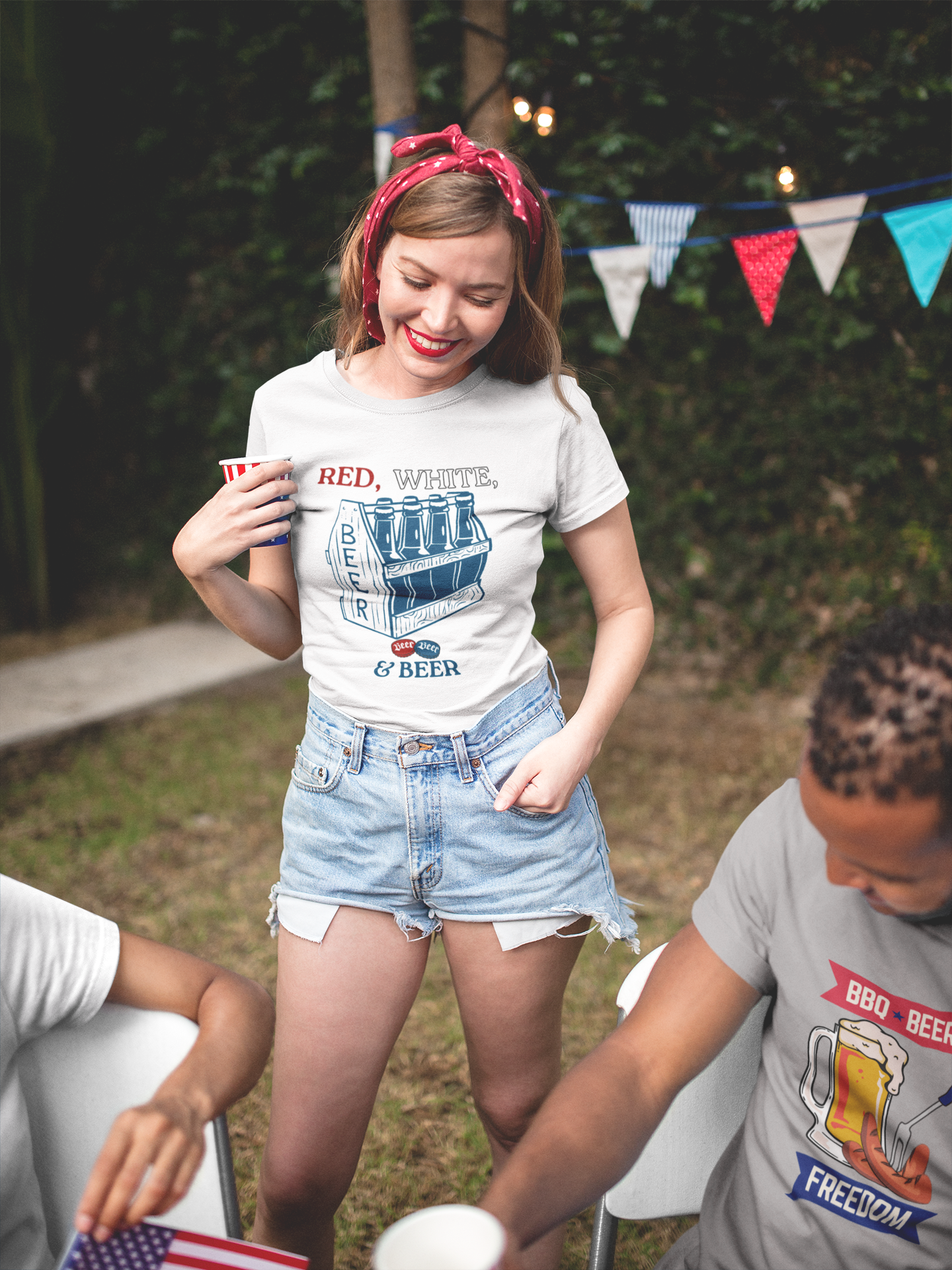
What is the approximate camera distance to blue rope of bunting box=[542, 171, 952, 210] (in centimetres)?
302

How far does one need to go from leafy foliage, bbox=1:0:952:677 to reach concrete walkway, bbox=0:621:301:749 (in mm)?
Answer: 821

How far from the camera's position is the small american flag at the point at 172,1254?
91 cm

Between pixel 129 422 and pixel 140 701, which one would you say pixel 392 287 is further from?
pixel 129 422

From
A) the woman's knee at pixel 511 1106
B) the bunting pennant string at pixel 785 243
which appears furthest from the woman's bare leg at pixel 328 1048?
the bunting pennant string at pixel 785 243

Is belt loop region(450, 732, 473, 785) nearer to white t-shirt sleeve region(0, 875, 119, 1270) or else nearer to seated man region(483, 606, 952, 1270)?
seated man region(483, 606, 952, 1270)

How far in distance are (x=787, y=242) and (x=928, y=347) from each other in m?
1.36

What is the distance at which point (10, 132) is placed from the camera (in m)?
5.03

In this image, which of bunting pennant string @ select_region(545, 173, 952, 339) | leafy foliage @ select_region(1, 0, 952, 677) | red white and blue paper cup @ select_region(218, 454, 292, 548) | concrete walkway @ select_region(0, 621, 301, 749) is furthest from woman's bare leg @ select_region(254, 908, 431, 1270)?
concrete walkway @ select_region(0, 621, 301, 749)

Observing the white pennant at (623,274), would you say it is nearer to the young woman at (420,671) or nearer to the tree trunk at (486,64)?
the tree trunk at (486,64)

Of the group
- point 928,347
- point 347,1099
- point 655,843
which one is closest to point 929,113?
point 928,347

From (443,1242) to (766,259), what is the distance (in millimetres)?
3146

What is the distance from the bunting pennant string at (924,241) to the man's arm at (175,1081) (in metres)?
2.73

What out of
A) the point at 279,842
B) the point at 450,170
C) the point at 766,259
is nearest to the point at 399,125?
the point at 766,259

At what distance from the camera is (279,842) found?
370 cm
